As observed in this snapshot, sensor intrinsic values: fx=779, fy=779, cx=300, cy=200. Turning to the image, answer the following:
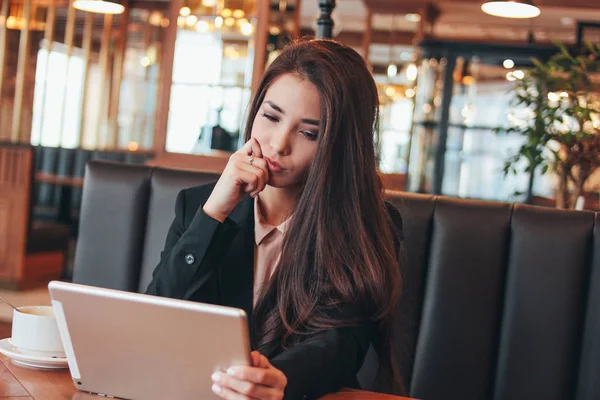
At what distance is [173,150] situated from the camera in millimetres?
5500

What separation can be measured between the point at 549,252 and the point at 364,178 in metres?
0.61

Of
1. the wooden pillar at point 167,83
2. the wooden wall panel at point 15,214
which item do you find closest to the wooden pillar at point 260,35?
the wooden pillar at point 167,83

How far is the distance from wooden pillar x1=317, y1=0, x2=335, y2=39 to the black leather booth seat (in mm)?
775

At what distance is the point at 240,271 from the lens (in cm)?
149

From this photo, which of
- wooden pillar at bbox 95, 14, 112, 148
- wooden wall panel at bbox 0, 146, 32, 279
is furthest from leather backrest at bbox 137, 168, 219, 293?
wooden pillar at bbox 95, 14, 112, 148

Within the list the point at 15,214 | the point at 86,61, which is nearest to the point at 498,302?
the point at 15,214

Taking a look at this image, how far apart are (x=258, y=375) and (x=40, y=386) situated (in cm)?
31

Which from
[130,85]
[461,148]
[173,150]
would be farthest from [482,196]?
[173,150]

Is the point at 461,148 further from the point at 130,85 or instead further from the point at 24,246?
the point at 24,246

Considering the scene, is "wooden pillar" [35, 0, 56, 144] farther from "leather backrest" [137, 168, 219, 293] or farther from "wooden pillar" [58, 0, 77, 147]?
"leather backrest" [137, 168, 219, 293]

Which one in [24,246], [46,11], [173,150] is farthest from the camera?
[46,11]

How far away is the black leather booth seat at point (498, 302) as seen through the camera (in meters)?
1.82

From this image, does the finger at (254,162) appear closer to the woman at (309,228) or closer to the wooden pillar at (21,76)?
the woman at (309,228)

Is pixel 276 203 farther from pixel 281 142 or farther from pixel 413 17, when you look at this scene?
pixel 413 17
